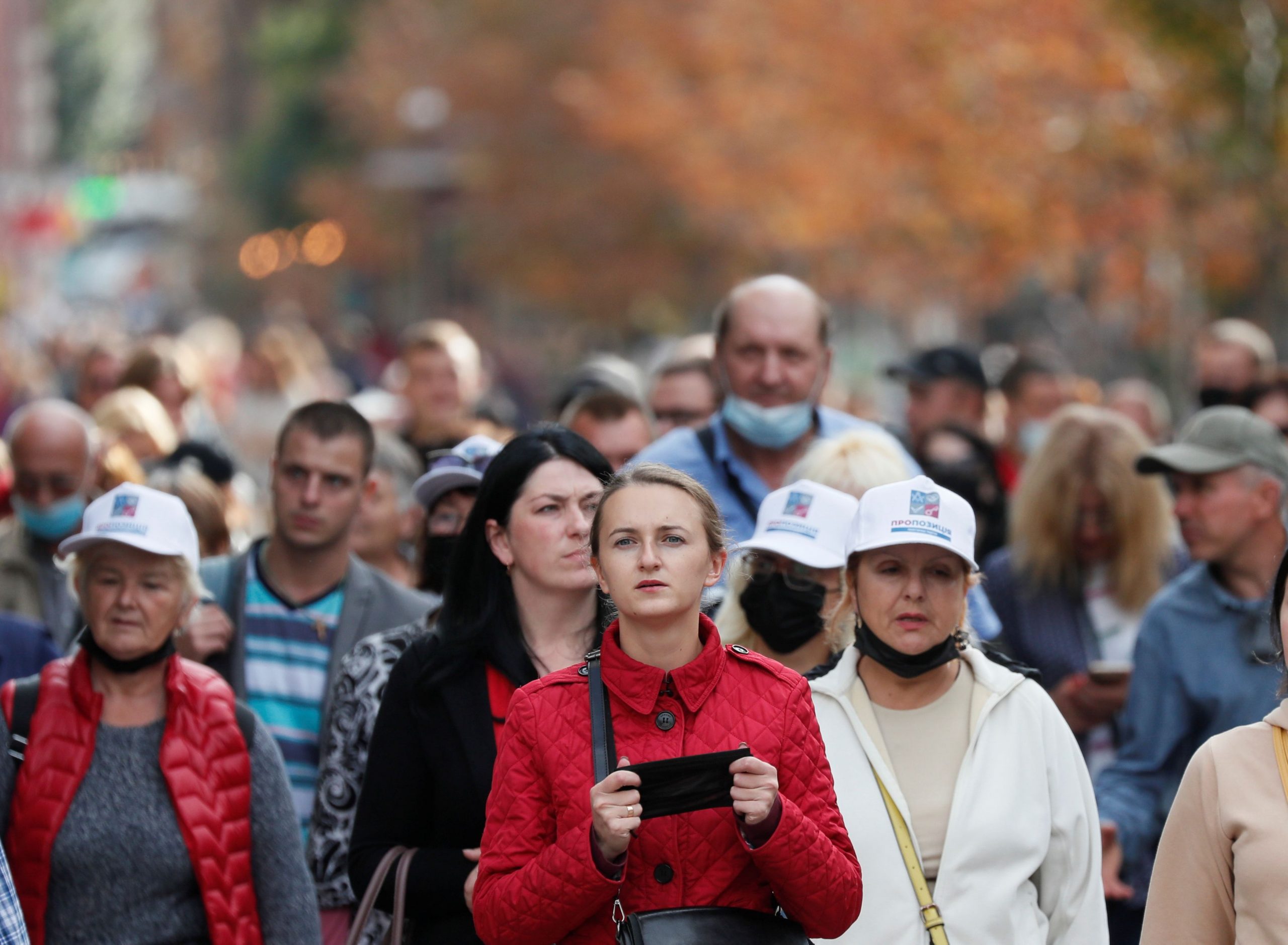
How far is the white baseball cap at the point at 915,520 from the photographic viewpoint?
464cm

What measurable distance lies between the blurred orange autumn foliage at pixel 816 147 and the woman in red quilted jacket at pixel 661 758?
40.4 ft

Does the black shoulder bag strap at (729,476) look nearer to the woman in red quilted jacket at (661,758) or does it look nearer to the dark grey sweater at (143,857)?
the dark grey sweater at (143,857)

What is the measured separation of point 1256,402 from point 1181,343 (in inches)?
448

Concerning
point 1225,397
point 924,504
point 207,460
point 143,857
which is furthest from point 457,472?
point 1225,397

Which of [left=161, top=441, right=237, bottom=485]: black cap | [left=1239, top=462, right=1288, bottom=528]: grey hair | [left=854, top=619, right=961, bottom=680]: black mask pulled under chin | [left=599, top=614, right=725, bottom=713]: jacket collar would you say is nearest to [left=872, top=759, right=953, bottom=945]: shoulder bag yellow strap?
[left=854, top=619, right=961, bottom=680]: black mask pulled under chin

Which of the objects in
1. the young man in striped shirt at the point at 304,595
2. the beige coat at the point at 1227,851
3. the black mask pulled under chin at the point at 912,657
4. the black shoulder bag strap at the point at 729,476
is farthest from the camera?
the black shoulder bag strap at the point at 729,476

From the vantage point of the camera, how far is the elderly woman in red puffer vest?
4836mm

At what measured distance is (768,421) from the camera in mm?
7316

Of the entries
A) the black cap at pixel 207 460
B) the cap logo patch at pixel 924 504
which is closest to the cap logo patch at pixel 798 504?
the cap logo patch at pixel 924 504

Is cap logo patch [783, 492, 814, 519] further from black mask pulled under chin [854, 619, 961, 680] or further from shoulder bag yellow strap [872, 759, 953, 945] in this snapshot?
shoulder bag yellow strap [872, 759, 953, 945]

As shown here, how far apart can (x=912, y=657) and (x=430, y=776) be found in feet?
4.12

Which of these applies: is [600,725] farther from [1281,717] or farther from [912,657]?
[1281,717]

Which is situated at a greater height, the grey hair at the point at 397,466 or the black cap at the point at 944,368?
the black cap at the point at 944,368

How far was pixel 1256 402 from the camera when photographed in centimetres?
930
